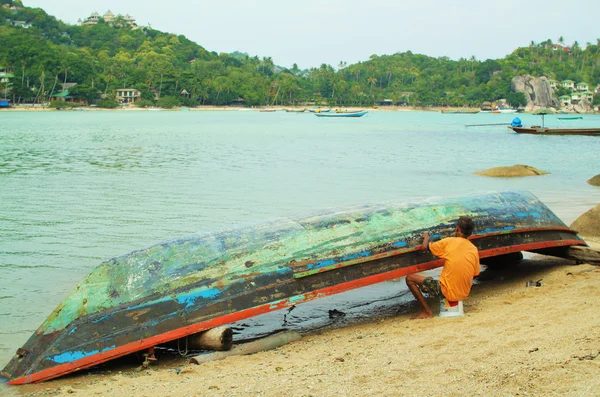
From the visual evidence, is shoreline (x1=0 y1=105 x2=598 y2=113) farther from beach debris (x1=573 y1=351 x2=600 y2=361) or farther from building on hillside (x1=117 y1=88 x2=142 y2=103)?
beach debris (x1=573 y1=351 x2=600 y2=361)

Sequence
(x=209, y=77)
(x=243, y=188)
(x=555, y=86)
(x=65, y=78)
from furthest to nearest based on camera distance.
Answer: (x=555, y=86)
(x=209, y=77)
(x=65, y=78)
(x=243, y=188)

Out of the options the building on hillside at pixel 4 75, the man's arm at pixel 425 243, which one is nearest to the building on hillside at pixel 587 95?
the building on hillside at pixel 4 75

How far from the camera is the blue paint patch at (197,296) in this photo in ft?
19.2

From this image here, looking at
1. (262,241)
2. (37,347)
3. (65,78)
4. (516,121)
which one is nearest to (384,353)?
(262,241)

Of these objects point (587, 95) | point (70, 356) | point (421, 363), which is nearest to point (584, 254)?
point (421, 363)

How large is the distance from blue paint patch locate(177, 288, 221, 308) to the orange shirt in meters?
2.21

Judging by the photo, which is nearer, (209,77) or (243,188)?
(243,188)

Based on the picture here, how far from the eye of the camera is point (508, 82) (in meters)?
188

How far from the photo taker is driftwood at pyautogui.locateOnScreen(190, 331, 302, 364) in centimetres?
573

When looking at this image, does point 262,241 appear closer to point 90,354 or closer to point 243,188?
point 90,354

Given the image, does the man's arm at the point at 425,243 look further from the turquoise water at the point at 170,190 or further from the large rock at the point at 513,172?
the large rock at the point at 513,172

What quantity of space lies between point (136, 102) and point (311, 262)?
148 metres

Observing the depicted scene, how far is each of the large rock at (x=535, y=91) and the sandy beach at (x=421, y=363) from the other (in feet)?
592

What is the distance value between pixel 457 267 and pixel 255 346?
6.81 feet
